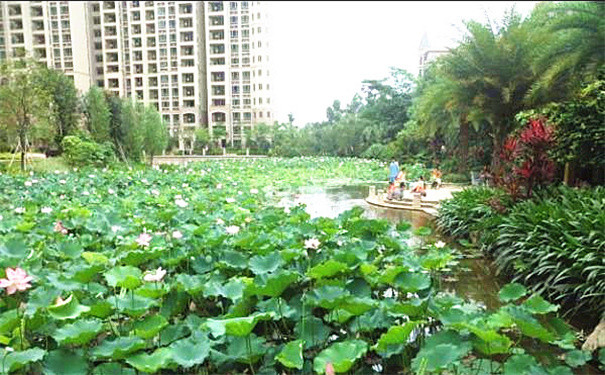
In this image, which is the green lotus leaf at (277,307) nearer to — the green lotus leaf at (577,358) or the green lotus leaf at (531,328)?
the green lotus leaf at (531,328)

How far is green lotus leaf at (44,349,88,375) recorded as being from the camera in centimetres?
227

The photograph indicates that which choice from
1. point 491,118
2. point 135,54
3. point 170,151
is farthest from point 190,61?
point 491,118

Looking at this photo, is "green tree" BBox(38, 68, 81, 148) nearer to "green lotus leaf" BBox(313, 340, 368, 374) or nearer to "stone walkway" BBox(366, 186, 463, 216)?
"stone walkway" BBox(366, 186, 463, 216)

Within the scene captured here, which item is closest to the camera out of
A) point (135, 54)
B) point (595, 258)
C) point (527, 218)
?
point (595, 258)

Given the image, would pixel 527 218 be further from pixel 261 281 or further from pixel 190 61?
pixel 190 61

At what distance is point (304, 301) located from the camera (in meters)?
2.95

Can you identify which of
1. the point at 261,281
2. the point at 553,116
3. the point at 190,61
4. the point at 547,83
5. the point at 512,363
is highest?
the point at 190,61

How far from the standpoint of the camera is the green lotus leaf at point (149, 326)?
255cm

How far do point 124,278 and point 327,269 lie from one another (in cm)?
140

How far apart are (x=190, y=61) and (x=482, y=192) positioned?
50.4 meters

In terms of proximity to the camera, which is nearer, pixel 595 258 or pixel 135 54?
pixel 595 258

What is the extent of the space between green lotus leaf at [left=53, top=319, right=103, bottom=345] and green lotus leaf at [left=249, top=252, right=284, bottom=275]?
3.84ft

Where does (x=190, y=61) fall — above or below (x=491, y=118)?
above

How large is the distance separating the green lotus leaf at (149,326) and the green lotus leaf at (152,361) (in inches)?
7.3
